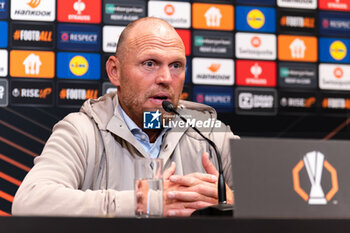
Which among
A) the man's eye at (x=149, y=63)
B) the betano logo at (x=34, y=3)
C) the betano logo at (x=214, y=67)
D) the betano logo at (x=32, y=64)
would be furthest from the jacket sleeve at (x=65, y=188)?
the betano logo at (x=214, y=67)

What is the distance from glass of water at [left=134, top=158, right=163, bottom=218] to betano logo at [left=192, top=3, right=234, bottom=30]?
5.60ft

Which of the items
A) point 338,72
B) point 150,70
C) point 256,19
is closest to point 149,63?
point 150,70

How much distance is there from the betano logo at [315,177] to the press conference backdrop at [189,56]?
4.63 ft

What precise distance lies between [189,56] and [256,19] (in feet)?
1.51

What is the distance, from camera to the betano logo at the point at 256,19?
2713 mm

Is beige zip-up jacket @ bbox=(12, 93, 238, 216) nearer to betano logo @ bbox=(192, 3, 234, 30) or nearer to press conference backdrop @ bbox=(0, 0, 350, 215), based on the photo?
press conference backdrop @ bbox=(0, 0, 350, 215)

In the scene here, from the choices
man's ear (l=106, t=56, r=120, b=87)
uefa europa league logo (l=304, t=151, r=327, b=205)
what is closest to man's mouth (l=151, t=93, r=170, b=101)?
man's ear (l=106, t=56, r=120, b=87)

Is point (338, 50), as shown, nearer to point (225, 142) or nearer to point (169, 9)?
point (169, 9)

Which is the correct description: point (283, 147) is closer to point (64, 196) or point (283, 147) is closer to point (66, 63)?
point (64, 196)

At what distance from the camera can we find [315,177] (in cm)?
86

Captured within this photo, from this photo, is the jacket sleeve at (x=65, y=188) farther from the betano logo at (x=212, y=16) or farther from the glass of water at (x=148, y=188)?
the betano logo at (x=212, y=16)

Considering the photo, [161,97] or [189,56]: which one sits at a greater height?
[189,56]

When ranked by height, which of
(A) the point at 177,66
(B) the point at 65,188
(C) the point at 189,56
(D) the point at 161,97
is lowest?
(B) the point at 65,188
